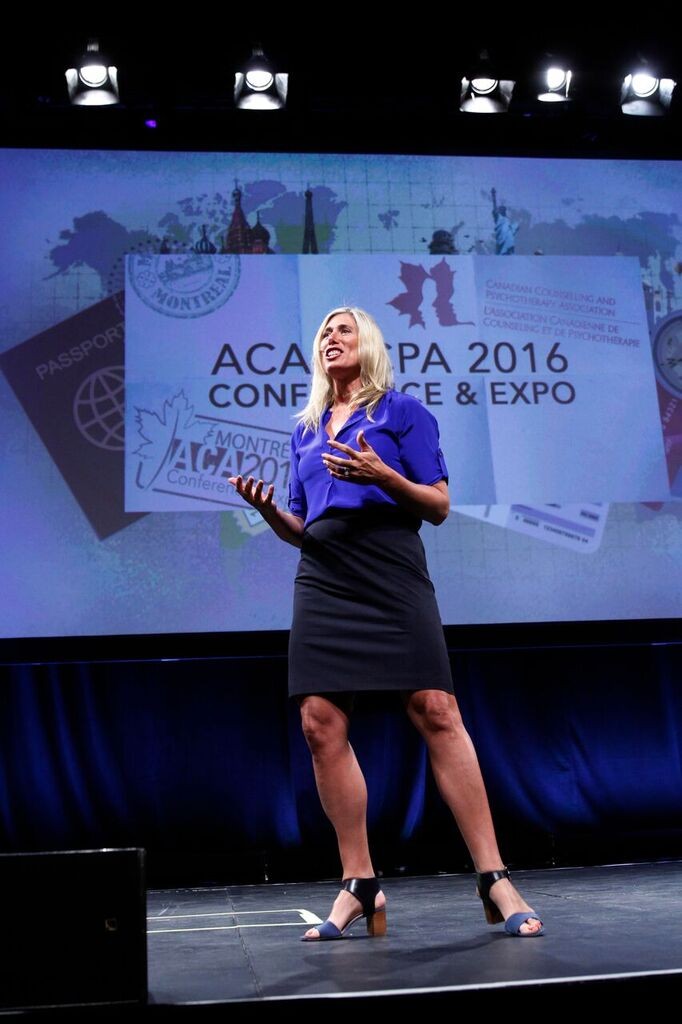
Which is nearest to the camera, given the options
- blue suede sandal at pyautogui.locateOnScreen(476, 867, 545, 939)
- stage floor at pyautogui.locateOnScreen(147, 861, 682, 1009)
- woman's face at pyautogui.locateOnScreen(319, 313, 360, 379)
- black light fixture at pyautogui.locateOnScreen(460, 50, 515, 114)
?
stage floor at pyautogui.locateOnScreen(147, 861, 682, 1009)

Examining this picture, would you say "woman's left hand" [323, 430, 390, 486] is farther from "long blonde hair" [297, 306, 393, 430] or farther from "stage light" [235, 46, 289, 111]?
"stage light" [235, 46, 289, 111]

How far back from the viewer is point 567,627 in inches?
160

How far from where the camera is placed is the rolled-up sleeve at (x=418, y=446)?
7.41ft

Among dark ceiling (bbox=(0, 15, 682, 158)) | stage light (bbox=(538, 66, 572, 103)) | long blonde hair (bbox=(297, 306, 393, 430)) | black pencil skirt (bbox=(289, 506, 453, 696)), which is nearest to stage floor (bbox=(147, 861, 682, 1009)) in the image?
black pencil skirt (bbox=(289, 506, 453, 696))

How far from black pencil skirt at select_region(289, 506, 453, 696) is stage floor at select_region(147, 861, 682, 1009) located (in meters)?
0.51

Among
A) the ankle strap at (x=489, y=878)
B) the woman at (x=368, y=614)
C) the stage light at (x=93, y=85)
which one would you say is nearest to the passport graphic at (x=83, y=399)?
the stage light at (x=93, y=85)

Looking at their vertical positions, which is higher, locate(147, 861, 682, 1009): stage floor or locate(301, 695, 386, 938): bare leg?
locate(301, 695, 386, 938): bare leg

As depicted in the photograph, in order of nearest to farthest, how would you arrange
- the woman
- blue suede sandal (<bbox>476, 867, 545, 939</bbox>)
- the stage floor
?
the stage floor
blue suede sandal (<bbox>476, 867, 545, 939</bbox>)
the woman

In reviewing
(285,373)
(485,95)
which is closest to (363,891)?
(285,373)

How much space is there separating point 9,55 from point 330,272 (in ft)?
4.87

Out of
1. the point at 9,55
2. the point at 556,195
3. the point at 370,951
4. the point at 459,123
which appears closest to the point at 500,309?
the point at 556,195

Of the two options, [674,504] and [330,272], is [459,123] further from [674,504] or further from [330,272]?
[674,504]

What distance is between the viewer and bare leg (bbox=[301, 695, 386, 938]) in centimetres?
216

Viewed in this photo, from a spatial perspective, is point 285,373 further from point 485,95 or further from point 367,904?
point 367,904
